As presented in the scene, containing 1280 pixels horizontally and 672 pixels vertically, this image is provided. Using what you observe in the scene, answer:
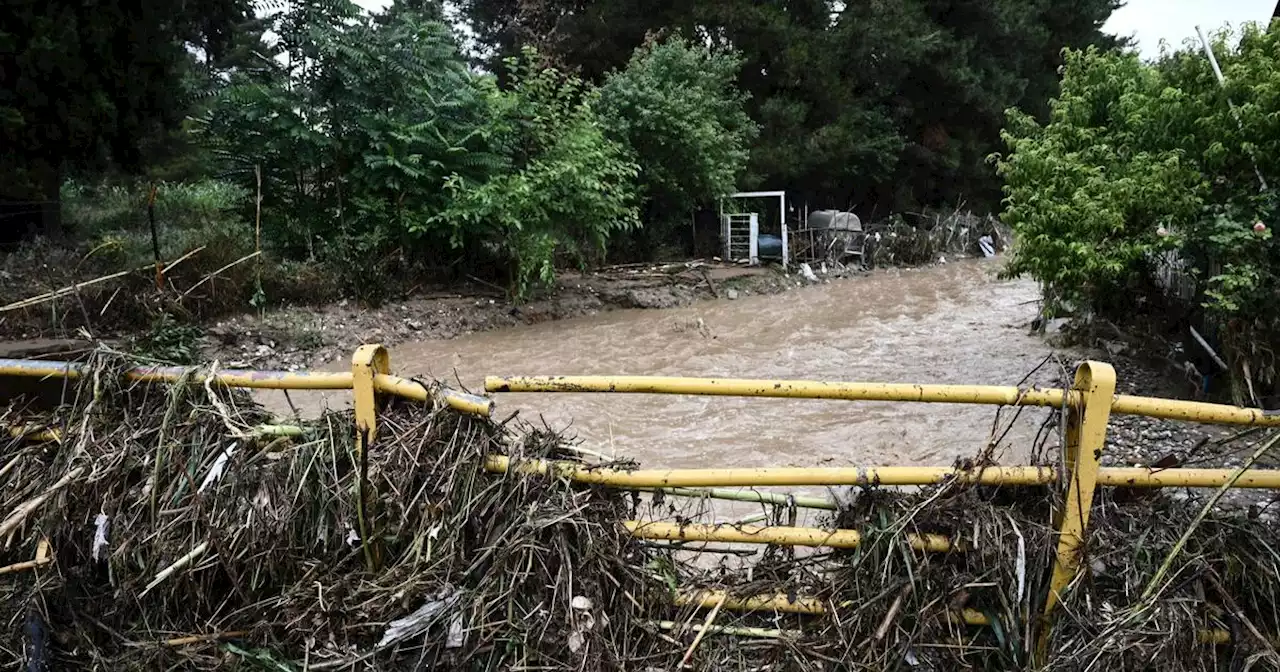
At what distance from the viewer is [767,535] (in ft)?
6.92

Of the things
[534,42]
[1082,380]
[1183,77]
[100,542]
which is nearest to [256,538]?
[100,542]

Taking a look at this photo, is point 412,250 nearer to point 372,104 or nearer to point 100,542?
point 372,104

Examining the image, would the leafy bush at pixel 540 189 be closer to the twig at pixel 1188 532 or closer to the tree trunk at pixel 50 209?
the tree trunk at pixel 50 209

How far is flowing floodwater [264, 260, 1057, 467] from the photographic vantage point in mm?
6691

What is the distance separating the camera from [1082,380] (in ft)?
6.53

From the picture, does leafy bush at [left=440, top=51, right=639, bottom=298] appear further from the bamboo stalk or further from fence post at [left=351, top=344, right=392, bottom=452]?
the bamboo stalk

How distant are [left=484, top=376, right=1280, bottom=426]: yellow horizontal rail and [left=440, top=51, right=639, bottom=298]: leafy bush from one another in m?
9.41

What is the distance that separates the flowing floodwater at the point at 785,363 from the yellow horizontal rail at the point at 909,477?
979mm

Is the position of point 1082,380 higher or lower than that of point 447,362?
higher

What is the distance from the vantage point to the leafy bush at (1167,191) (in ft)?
18.0

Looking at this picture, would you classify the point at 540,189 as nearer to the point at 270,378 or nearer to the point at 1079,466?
the point at 270,378

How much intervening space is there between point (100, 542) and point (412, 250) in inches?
416

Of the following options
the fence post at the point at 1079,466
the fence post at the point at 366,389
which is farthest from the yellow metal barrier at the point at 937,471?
the fence post at the point at 366,389

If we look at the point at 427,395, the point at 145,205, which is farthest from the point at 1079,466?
the point at 145,205
